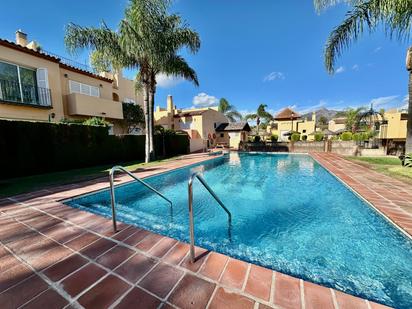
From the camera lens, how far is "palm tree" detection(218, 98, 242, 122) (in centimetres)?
4481

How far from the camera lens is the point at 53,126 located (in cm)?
960

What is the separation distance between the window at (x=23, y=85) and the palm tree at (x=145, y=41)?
13.5 feet

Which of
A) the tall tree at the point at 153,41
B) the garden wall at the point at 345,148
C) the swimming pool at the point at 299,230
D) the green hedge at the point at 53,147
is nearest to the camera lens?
the swimming pool at the point at 299,230

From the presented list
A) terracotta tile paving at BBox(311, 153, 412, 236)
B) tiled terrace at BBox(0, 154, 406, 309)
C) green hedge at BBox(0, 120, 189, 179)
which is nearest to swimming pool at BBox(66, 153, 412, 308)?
terracotta tile paving at BBox(311, 153, 412, 236)

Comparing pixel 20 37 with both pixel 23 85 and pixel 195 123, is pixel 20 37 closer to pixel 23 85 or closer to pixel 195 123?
pixel 23 85

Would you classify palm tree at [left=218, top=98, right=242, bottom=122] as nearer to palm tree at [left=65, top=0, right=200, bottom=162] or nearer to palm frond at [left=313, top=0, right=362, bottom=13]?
palm tree at [left=65, top=0, right=200, bottom=162]

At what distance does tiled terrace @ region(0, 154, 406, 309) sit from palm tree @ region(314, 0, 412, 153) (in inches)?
330

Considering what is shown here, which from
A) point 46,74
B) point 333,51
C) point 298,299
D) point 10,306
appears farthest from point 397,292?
point 46,74

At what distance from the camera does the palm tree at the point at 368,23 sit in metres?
6.88

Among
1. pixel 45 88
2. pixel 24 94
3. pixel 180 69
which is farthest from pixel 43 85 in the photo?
pixel 180 69

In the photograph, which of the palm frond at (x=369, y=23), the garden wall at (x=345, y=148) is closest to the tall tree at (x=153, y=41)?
the palm frond at (x=369, y=23)

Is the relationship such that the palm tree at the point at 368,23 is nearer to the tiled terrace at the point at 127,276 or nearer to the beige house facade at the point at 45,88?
the tiled terrace at the point at 127,276

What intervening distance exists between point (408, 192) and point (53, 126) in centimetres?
1510

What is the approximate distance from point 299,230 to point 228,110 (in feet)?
144
